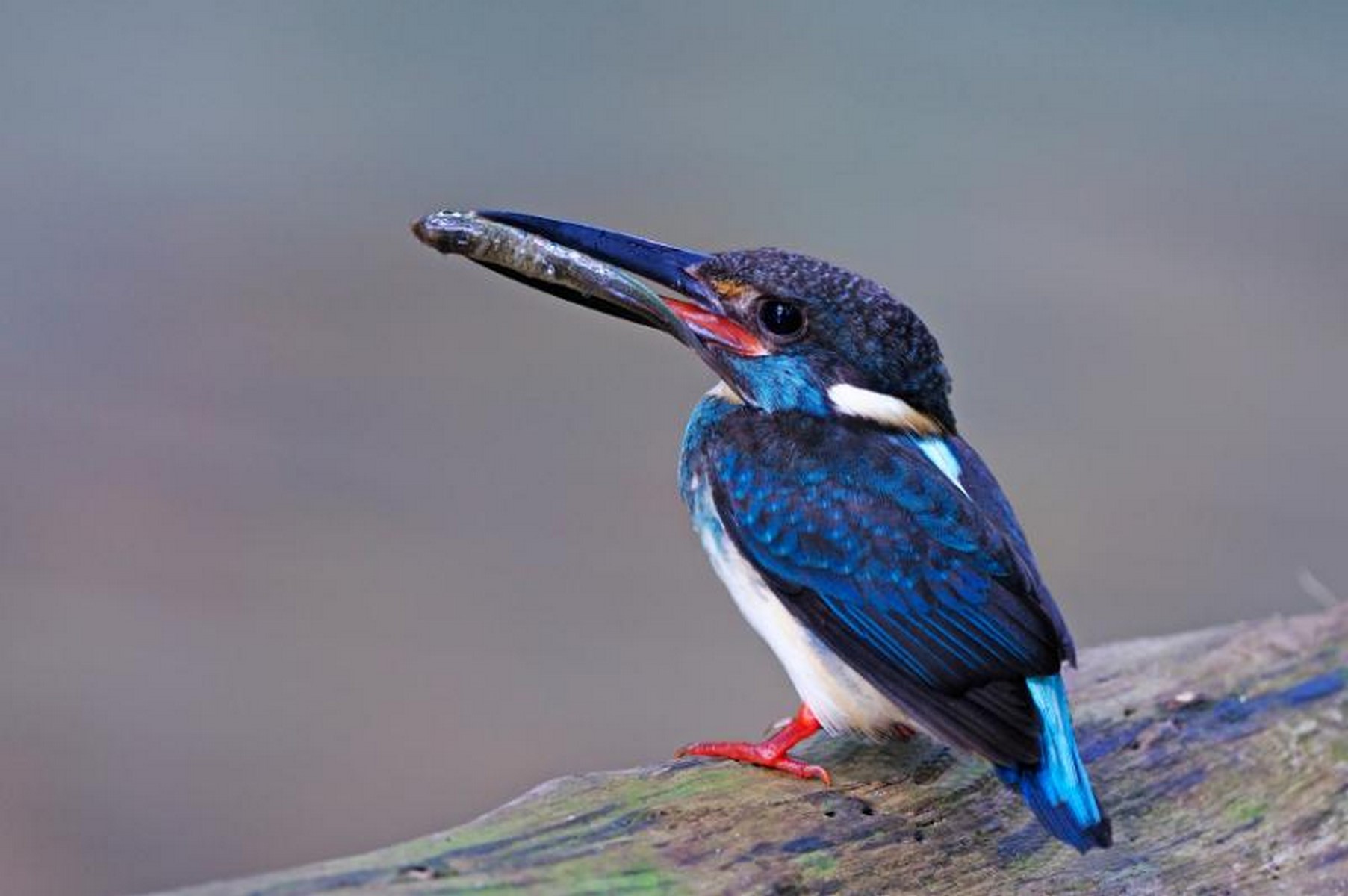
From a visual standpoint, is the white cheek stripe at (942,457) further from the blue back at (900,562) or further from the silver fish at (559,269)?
the silver fish at (559,269)

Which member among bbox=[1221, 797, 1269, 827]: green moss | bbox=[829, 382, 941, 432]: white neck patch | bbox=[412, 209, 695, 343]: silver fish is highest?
bbox=[412, 209, 695, 343]: silver fish

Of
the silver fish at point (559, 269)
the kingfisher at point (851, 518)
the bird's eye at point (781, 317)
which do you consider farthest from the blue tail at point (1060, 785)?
the silver fish at point (559, 269)

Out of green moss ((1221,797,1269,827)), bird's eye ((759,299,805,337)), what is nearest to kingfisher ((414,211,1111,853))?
bird's eye ((759,299,805,337))

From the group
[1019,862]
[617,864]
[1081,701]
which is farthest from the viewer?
[1081,701]

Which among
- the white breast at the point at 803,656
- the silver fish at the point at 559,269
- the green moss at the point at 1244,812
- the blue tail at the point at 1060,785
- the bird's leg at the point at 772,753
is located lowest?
the green moss at the point at 1244,812

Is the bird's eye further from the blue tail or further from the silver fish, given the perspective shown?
the blue tail

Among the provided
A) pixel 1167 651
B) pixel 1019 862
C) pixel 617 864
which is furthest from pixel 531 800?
pixel 1167 651

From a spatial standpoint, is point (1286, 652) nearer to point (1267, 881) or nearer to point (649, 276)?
point (1267, 881)
